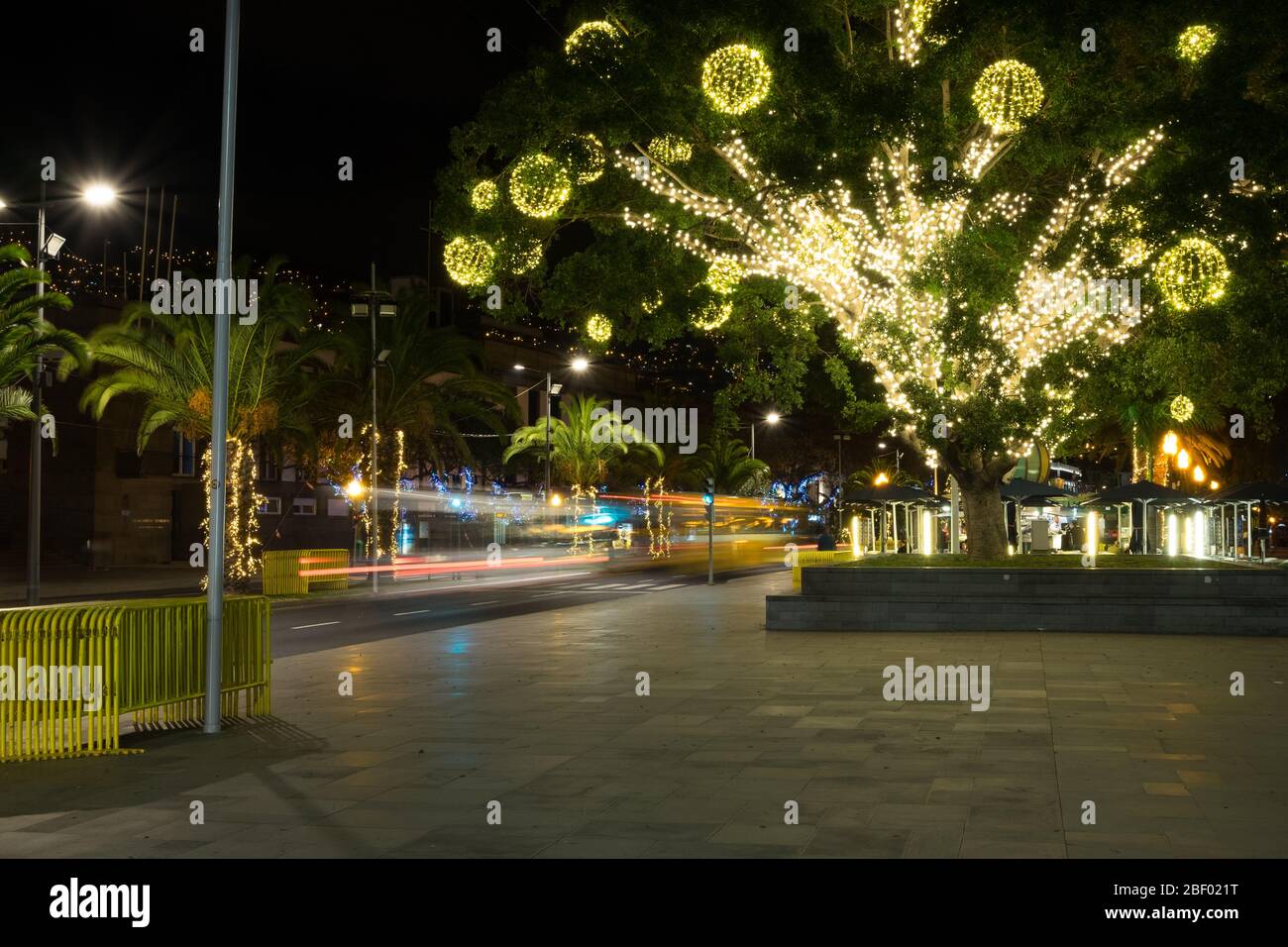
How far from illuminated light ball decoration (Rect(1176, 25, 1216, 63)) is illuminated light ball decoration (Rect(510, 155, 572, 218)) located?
9.97m

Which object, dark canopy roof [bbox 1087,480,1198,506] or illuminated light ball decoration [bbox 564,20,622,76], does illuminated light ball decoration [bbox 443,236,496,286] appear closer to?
illuminated light ball decoration [bbox 564,20,622,76]

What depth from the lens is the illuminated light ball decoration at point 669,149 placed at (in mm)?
21812

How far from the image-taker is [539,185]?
69.2ft

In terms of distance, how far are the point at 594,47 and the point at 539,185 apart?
238cm

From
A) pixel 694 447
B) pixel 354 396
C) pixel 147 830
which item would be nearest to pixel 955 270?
pixel 147 830

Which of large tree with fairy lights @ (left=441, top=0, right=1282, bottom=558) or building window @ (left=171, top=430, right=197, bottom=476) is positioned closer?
large tree with fairy lights @ (left=441, top=0, right=1282, bottom=558)

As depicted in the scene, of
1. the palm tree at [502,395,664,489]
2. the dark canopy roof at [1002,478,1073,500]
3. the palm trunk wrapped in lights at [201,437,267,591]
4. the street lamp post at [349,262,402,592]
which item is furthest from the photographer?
the palm tree at [502,395,664,489]

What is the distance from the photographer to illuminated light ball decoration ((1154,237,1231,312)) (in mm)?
18891

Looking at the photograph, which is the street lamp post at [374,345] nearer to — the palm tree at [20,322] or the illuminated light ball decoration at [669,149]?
the palm tree at [20,322]

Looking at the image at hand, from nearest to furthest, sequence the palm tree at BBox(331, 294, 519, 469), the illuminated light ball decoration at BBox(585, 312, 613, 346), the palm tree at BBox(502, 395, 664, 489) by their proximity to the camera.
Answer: the illuminated light ball decoration at BBox(585, 312, 613, 346) < the palm tree at BBox(331, 294, 519, 469) < the palm tree at BBox(502, 395, 664, 489)

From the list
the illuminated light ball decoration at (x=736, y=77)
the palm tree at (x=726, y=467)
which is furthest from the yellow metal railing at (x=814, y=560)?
the palm tree at (x=726, y=467)

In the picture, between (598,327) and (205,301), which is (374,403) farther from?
(598,327)

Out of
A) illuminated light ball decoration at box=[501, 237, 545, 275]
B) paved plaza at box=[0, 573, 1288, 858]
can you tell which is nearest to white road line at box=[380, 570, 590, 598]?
illuminated light ball decoration at box=[501, 237, 545, 275]

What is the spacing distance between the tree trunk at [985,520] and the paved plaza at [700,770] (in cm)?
806
